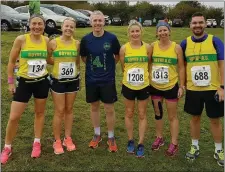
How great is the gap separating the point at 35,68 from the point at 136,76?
142 centimetres

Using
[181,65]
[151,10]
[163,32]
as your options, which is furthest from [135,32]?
[151,10]

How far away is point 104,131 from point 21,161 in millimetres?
1746

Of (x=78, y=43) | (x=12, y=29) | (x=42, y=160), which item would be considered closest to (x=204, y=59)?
(x=78, y=43)

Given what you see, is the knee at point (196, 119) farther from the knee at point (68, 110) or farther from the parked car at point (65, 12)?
the parked car at point (65, 12)

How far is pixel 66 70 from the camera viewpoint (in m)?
4.64

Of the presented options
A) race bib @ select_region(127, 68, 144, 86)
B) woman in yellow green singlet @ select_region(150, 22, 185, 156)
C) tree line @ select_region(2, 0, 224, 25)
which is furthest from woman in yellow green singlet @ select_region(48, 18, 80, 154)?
tree line @ select_region(2, 0, 224, 25)

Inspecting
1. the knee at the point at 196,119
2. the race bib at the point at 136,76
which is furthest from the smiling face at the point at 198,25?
the knee at the point at 196,119

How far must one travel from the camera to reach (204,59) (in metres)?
4.45

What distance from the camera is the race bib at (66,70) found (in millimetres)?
4633

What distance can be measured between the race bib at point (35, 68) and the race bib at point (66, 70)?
10.5 inches

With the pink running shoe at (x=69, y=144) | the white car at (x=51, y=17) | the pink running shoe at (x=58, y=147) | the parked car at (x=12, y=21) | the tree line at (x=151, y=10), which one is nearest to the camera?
the pink running shoe at (x=58, y=147)

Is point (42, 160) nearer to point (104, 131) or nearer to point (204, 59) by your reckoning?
point (104, 131)

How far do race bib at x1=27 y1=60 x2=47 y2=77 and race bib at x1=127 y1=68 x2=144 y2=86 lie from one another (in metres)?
1.24

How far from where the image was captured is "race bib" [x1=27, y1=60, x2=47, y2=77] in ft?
14.5
